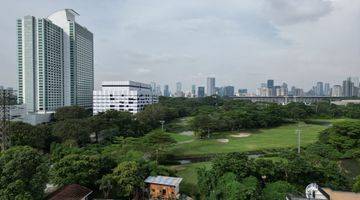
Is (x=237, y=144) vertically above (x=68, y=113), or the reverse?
(x=68, y=113)

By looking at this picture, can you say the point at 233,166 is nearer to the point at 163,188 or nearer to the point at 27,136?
the point at 163,188

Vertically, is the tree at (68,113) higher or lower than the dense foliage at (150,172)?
higher

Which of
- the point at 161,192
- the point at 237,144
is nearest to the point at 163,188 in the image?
the point at 161,192

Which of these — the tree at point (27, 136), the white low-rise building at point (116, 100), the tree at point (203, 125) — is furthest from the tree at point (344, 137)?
the white low-rise building at point (116, 100)

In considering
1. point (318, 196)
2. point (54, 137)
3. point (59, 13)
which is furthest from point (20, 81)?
point (318, 196)

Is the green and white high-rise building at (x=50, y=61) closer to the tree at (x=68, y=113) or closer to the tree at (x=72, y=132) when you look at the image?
the tree at (x=68, y=113)

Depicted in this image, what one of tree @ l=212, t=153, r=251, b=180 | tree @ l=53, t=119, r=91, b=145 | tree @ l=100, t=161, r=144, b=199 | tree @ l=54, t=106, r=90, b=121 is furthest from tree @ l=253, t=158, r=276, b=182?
tree @ l=54, t=106, r=90, b=121
